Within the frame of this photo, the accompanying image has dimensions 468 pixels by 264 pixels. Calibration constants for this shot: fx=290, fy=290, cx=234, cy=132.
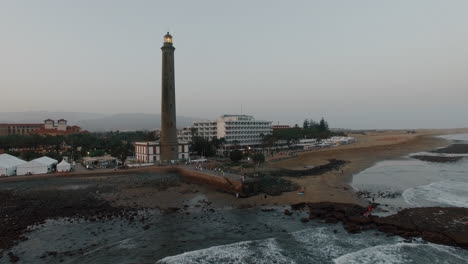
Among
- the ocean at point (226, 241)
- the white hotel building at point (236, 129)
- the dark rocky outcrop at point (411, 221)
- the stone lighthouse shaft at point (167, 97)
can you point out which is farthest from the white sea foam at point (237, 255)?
the white hotel building at point (236, 129)

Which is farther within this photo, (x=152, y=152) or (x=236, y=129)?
(x=236, y=129)

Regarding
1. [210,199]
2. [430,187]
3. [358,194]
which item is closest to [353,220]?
[358,194]

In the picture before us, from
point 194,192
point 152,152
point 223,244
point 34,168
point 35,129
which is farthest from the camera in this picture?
point 35,129

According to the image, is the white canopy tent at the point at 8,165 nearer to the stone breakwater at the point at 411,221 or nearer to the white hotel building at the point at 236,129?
the stone breakwater at the point at 411,221

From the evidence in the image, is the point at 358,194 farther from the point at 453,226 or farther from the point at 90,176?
the point at 90,176

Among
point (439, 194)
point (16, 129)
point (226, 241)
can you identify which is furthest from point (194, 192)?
point (16, 129)

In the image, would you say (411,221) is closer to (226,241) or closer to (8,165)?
(226,241)
